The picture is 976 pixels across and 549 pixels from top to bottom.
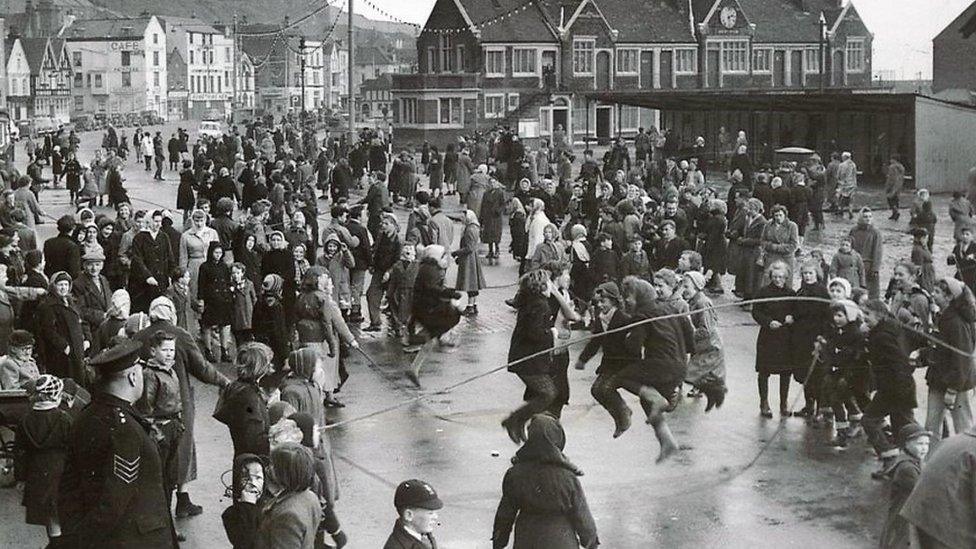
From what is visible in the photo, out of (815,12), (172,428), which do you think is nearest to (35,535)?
(172,428)

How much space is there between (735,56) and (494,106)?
59.9 feet

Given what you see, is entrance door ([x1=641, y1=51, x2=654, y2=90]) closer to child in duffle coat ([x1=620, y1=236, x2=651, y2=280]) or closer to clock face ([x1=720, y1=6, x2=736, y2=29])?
clock face ([x1=720, y1=6, x2=736, y2=29])

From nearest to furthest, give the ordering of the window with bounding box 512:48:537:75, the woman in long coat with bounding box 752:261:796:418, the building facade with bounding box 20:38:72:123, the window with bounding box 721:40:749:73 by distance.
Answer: the woman in long coat with bounding box 752:261:796:418, the window with bounding box 512:48:537:75, the window with bounding box 721:40:749:73, the building facade with bounding box 20:38:72:123

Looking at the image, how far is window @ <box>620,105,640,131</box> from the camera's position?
7550 centimetres

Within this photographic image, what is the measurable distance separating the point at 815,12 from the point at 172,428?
8009 centimetres

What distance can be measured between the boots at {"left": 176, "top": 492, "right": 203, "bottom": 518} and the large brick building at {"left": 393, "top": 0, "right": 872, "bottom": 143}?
58.2 m

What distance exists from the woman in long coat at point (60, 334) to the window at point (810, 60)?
76.7 m

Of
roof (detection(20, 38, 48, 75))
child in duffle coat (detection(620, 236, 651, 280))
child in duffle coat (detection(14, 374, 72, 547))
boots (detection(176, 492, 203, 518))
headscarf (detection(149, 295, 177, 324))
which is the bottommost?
boots (detection(176, 492, 203, 518))

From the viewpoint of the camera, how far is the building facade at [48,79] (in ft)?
387

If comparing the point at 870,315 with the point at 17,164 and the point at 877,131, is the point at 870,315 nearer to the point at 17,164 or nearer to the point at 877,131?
the point at 877,131

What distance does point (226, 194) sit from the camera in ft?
93.0

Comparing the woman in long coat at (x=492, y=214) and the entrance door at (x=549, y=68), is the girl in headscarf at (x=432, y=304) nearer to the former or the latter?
the woman in long coat at (x=492, y=214)

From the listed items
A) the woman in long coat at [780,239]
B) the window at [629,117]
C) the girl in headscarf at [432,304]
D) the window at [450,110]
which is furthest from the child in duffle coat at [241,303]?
the window at [629,117]

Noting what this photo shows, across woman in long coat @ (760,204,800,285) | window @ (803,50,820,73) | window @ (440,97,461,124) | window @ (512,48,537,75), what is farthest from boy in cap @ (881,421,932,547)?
window @ (803,50,820,73)
